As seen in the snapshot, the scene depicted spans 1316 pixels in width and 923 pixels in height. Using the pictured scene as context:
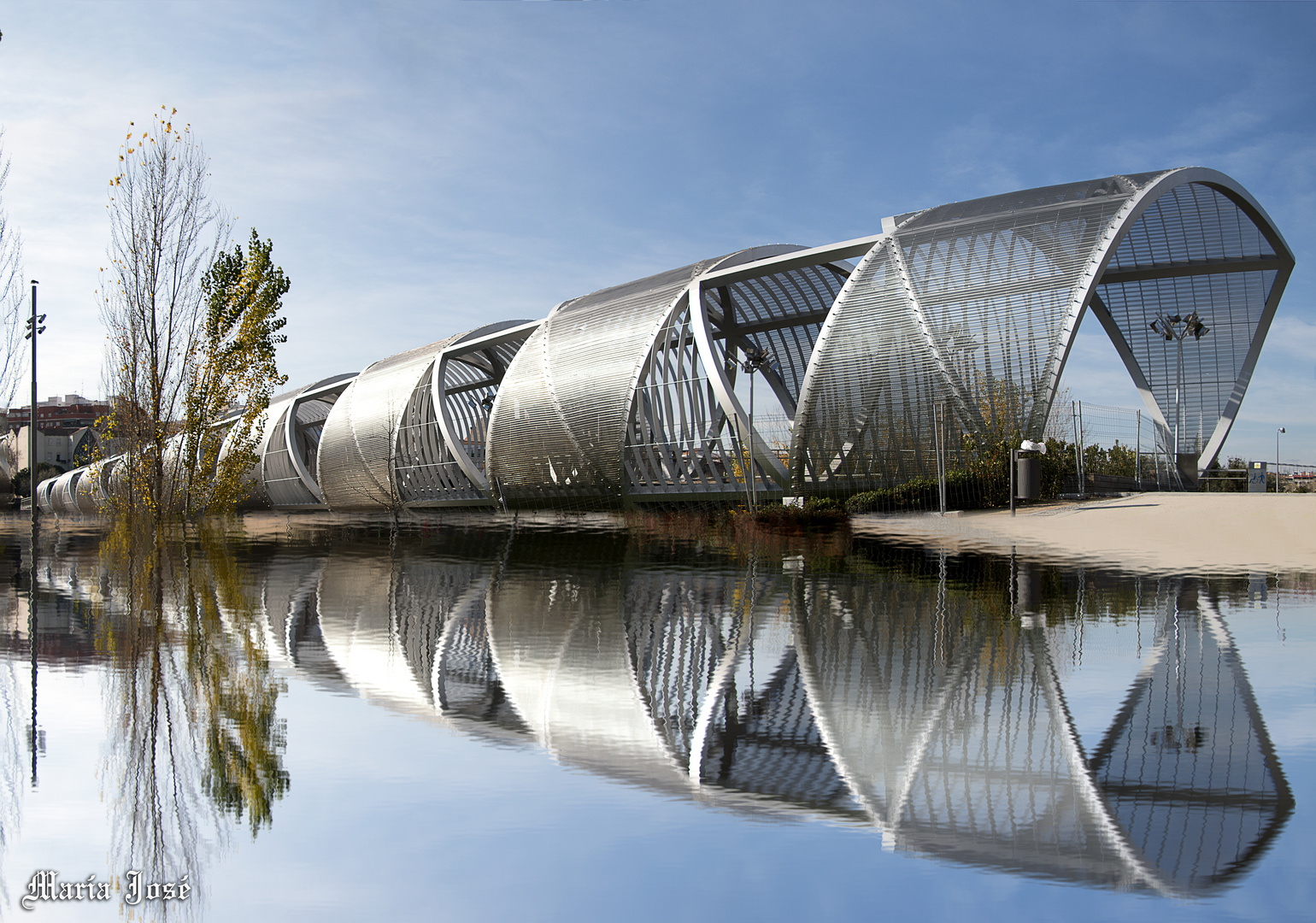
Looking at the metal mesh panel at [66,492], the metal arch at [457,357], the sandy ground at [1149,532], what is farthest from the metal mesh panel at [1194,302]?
the metal mesh panel at [66,492]

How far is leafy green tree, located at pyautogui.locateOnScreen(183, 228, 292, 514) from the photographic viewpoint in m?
20.7

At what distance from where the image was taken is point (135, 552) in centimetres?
1902

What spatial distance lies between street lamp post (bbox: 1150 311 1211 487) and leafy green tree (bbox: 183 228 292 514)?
26.5 metres

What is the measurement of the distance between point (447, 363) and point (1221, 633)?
3848 centimetres

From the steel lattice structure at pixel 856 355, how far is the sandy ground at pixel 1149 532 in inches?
91.7

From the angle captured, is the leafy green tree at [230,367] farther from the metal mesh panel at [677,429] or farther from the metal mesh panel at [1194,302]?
the metal mesh panel at [1194,302]

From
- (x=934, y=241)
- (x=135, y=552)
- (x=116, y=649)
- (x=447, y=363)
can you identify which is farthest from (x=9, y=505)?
(x=116, y=649)

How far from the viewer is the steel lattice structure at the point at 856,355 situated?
861 inches

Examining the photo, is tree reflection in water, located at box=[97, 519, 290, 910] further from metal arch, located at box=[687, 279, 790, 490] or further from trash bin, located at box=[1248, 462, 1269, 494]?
trash bin, located at box=[1248, 462, 1269, 494]

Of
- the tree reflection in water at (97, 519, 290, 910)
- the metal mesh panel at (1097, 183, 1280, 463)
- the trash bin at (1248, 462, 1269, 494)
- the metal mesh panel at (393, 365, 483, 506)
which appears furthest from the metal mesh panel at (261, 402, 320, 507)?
the tree reflection in water at (97, 519, 290, 910)

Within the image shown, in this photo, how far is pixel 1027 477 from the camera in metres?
21.9

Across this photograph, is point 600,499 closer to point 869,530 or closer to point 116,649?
point 869,530

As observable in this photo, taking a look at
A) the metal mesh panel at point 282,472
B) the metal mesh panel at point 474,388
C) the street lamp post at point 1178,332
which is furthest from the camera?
the metal mesh panel at point 282,472

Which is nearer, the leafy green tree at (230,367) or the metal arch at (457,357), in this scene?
the leafy green tree at (230,367)
